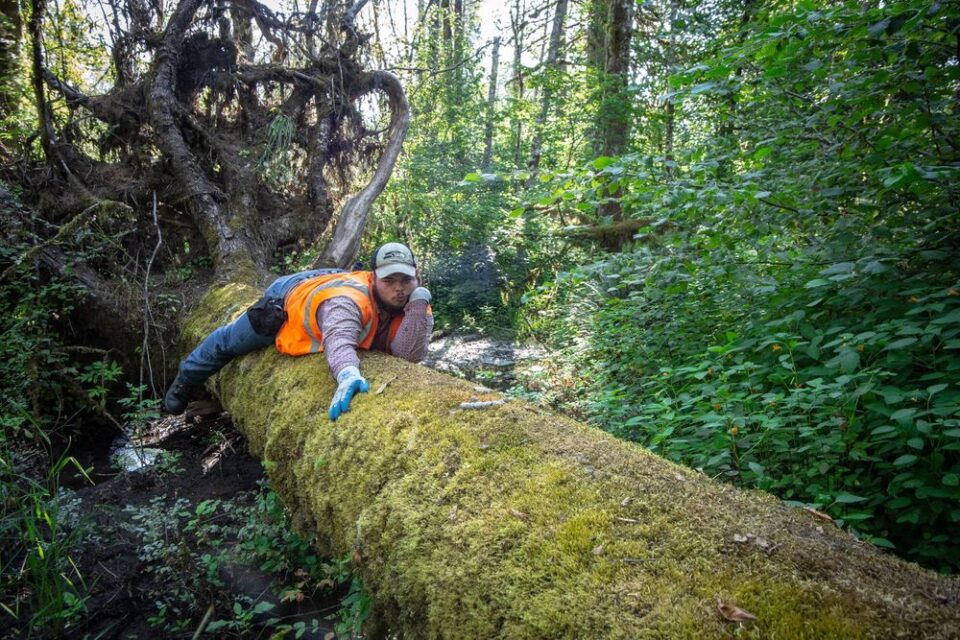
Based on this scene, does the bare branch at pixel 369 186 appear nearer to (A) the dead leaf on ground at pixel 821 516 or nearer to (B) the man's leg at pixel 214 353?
(B) the man's leg at pixel 214 353

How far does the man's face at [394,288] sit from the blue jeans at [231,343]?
58 centimetres

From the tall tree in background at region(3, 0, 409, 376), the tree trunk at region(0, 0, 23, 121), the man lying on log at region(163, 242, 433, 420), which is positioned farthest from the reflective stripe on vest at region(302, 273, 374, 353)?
the tree trunk at region(0, 0, 23, 121)

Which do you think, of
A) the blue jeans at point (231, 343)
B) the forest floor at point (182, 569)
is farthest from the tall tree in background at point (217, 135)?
the forest floor at point (182, 569)

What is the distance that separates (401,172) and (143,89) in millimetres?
4787

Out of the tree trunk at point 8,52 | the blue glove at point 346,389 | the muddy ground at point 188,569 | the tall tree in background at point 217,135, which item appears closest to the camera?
the muddy ground at point 188,569

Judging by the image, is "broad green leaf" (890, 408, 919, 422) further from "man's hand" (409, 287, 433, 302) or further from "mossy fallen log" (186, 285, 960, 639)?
"man's hand" (409, 287, 433, 302)

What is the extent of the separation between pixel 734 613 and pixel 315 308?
3.13 m

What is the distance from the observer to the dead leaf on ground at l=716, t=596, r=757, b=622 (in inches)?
42.3

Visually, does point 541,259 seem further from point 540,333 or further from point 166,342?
point 166,342

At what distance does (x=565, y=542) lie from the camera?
1413 millimetres

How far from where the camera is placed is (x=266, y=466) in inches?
122

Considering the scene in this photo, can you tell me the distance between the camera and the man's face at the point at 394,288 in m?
3.82

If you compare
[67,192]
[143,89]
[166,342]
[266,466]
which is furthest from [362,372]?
[143,89]

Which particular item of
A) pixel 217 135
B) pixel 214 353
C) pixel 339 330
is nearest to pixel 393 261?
pixel 339 330
